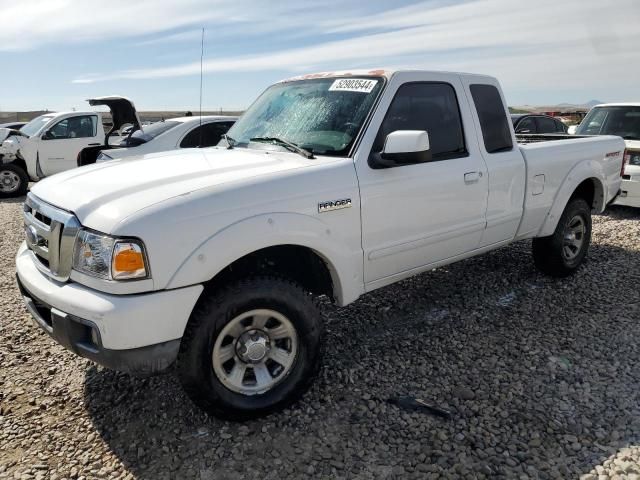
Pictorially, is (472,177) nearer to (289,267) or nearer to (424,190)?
(424,190)

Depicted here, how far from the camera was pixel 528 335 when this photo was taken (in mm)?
4145

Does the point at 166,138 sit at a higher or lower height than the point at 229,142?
lower

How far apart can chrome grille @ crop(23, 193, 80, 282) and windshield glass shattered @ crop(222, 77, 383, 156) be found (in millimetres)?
1473

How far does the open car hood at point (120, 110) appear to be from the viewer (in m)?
7.83

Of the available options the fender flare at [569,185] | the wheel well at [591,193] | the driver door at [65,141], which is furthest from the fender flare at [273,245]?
the driver door at [65,141]

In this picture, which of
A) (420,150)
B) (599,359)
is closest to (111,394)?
(420,150)

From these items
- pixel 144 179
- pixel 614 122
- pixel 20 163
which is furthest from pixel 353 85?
pixel 20 163

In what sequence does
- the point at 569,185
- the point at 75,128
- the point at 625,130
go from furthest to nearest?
the point at 75,128
the point at 625,130
the point at 569,185

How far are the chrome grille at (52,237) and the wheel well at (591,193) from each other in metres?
4.73

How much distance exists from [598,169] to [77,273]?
16.3 ft

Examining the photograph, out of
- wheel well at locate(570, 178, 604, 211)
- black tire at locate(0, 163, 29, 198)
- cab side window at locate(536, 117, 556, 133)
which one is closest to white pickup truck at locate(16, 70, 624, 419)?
wheel well at locate(570, 178, 604, 211)

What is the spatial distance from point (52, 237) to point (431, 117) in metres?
2.66

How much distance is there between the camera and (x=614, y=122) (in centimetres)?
882

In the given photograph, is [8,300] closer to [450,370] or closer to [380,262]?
[380,262]
